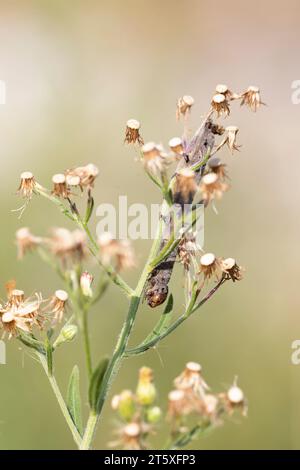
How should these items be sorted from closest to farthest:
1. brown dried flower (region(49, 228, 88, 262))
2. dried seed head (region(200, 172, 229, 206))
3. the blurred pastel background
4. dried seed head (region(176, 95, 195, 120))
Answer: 1. brown dried flower (region(49, 228, 88, 262))
2. dried seed head (region(200, 172, 229, 206))
3. dried seed head (region(176, 95, 195, 120))
4. the blurred pastel background

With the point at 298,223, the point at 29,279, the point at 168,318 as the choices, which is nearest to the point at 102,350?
the point at 29,279

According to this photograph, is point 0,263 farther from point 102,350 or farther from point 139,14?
point 139,14

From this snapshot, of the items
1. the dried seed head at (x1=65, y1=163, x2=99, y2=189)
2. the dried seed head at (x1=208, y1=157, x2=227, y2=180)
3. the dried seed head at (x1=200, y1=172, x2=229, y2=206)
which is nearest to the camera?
the dried seed head at (x1=200, y1=172, x2=229, y2=206)

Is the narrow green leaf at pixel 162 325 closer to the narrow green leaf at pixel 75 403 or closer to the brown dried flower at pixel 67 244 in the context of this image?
the narrow green leaf at pixel 75 403

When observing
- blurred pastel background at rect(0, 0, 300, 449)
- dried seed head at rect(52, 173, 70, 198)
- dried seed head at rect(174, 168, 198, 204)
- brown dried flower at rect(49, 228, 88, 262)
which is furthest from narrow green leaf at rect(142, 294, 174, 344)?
blurred pastel background at rect(0, 0, 300, 449)

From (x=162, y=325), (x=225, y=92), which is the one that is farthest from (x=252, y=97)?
(x=162, y=325)

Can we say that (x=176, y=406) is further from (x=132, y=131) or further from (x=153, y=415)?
(x=132, y=131)

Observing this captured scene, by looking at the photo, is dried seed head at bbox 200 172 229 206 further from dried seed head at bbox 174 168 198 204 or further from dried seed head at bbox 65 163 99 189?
dried seed head at bbox 65 163 99 189
